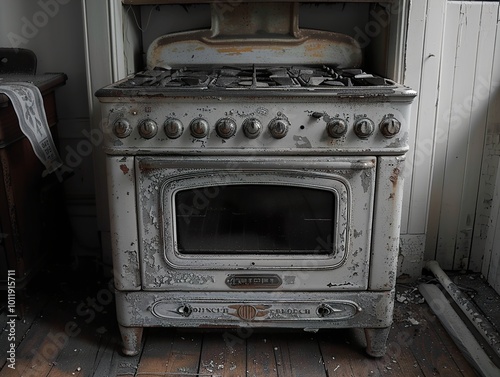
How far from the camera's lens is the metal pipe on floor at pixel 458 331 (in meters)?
1.65

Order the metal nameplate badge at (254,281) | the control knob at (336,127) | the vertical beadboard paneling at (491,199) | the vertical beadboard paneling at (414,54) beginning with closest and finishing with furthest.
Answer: the control knob at (336,127) < the metal nameplate badge at (254,281) < the vertical beadboard paneling at (414,54) < the vertical beadboard paneling at (491,199)

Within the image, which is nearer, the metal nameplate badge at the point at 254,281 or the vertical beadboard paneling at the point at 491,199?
the metal nameplate badge at the point at 254,281

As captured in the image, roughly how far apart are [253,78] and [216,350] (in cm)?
91

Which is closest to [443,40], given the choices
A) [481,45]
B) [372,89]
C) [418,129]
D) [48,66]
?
[481,45]

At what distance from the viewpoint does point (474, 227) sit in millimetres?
2201

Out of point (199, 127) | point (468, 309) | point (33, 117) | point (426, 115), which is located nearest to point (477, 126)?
point (426, 115)

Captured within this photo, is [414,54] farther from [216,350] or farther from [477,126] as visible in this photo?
[216,350]

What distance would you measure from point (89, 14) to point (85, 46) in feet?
0.38

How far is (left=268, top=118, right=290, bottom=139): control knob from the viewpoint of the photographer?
58.2 inches

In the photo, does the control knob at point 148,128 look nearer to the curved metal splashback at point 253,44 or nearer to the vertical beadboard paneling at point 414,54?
the curved metal splashback at point 253,44

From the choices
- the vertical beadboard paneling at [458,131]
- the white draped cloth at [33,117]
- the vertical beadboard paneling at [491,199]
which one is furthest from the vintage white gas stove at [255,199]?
the vertical beadboard paneling at [491,199]

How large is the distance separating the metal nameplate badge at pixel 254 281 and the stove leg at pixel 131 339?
35 cm

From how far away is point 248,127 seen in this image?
1485 mm

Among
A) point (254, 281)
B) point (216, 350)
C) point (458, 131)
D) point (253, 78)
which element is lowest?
point (216, 350)
